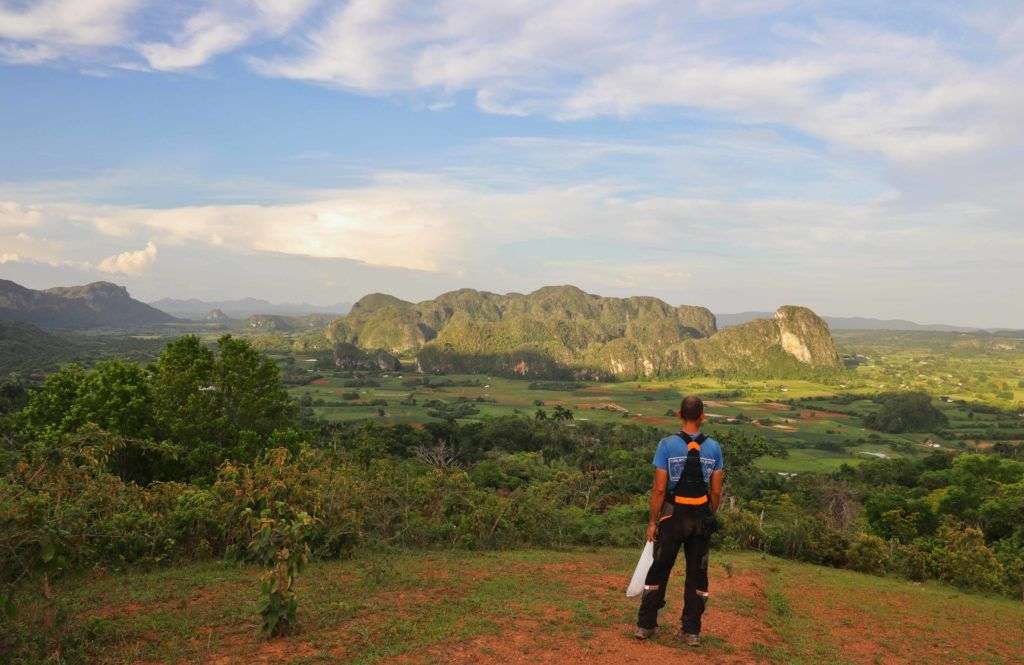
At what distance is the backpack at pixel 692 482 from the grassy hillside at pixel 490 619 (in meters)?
1.43

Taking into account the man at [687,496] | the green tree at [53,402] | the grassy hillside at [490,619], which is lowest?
the grassy hillside at [490,619]

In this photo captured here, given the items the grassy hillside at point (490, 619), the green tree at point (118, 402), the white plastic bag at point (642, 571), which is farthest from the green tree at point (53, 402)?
the white plastic bag at point (642, 571)

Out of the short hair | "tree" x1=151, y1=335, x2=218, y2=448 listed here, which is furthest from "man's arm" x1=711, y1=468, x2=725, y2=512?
"tree" x1=151, y1=335, x2=218, y2=448

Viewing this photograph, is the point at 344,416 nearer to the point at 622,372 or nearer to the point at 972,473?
the point at 972,473

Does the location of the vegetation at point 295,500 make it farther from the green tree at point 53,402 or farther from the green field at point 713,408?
the green field at point 713,408

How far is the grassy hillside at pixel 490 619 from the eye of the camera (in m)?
5.52

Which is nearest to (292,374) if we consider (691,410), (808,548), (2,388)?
(2,388)

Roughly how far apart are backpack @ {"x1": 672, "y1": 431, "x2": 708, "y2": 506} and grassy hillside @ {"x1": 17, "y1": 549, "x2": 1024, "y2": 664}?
143cm

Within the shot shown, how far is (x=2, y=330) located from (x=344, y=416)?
240 ft

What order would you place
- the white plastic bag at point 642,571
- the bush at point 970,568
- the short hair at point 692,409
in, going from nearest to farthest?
the short hair at point 692,409 → the white plastic bag at point 642,571 → the bush at point 970,568

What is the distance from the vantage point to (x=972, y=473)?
3086 cm

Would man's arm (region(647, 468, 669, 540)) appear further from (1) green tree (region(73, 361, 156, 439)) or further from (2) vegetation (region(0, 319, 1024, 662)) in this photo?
(1) green tree (region(73, 361, 156, 439))

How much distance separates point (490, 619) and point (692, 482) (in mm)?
2678

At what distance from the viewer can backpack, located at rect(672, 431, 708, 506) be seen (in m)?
5.39
